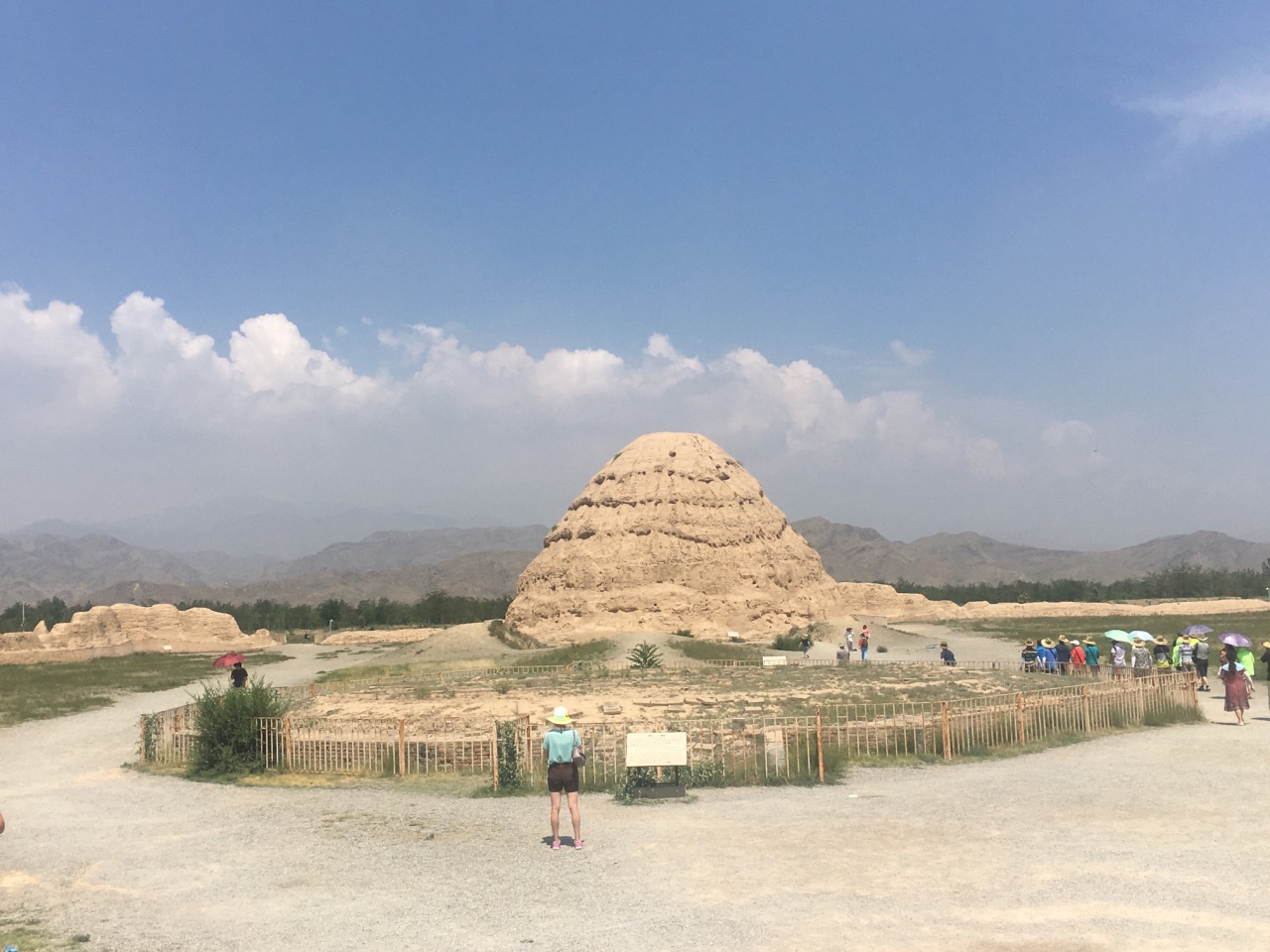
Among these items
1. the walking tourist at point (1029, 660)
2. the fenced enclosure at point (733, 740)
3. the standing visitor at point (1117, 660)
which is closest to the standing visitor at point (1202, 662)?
the standing visitor at point (1117, 660)

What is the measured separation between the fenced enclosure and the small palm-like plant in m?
12.1

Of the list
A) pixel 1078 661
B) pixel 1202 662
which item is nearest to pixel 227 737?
pixel 1078 661

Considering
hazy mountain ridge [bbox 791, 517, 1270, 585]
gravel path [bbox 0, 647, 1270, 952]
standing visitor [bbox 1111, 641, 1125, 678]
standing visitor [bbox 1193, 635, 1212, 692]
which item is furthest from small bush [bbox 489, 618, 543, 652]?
hazy mountain ridge [bbox 791, 517, 1270, 585]

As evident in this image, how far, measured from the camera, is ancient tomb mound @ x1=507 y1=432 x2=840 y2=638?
41.2 m

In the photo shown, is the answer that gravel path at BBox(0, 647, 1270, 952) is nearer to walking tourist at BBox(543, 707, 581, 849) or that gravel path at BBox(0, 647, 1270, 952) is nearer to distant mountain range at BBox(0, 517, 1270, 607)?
walking tourist at BBox(543, 707, 581, 849)

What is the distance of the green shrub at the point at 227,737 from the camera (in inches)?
592

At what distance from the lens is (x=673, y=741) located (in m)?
12.3

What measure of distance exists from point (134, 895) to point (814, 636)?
120 feet

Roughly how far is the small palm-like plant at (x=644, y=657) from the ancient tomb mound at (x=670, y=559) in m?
7.22

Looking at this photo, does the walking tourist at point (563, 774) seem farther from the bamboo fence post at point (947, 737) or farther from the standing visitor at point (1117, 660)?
the standing visitor at point (1117, 660)

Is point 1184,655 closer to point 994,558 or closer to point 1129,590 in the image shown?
point 1129,590

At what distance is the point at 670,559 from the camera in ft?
138

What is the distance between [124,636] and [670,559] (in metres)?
32.0

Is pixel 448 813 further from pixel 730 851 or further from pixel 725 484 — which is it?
pixel 725 484
